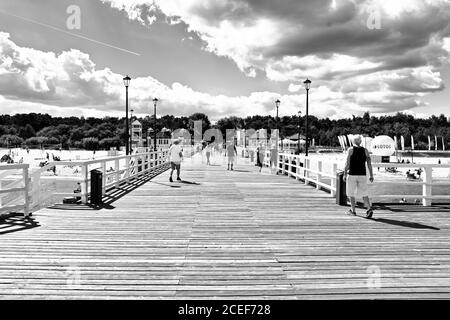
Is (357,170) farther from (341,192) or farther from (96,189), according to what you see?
(96,189)

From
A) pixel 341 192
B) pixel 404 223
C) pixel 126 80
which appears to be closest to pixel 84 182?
pixel 341 192

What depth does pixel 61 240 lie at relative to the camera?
6.25m

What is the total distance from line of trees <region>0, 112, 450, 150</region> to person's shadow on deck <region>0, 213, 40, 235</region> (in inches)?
4382

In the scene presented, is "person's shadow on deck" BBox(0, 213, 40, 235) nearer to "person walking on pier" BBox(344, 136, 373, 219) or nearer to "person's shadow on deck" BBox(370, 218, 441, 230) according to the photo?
"person walking on pier" BBox(344, 136, 373, 219)

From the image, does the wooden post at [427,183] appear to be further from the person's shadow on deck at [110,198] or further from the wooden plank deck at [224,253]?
the person's shadow on deck at [110,198]

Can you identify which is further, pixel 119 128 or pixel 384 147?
pixel 119 128

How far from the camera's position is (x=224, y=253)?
18.2ft

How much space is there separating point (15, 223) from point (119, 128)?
124m

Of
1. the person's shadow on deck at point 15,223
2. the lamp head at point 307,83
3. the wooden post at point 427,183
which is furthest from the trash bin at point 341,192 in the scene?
the lamp head at point 307,83

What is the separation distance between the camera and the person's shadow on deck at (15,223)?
707 centimetres

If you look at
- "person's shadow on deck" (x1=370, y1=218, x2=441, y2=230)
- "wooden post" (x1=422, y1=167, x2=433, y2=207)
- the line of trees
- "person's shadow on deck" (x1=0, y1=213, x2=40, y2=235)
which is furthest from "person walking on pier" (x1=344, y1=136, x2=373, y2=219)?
the line of trees

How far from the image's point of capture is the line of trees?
128 m
